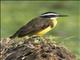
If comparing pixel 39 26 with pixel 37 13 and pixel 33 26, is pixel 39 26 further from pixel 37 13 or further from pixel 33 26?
pixel 37 13

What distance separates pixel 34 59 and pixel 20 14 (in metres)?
11.3

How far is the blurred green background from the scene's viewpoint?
69.6ft

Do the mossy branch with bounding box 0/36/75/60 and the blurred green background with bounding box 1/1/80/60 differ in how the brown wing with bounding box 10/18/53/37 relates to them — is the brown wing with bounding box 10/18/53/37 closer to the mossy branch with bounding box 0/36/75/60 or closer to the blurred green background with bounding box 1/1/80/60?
the mossy branch with bounding box 0/36/75/60

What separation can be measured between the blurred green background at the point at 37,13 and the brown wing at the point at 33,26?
17.2 ft

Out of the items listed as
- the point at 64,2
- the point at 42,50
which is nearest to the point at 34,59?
the point at 42,50

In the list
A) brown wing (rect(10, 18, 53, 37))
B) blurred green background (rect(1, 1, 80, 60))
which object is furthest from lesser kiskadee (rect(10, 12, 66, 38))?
blurred green background (rect(1, 1, 80, 60))

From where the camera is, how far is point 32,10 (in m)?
24.4

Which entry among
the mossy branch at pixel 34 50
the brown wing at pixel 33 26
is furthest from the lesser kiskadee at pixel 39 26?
the mossy branch at pixel 34 50

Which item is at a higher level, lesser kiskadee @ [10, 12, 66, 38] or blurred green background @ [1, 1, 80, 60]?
lesser kiskadee @ [10, 12, 66, 38]

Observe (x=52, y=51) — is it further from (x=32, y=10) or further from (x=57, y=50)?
(x=32, y=10)

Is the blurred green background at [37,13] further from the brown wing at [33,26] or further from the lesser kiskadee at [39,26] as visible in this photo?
the brown wing at [33,26]

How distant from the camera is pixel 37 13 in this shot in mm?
23562

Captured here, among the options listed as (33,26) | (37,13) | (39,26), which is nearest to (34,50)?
(33,26)

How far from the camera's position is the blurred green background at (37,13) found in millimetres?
21208
